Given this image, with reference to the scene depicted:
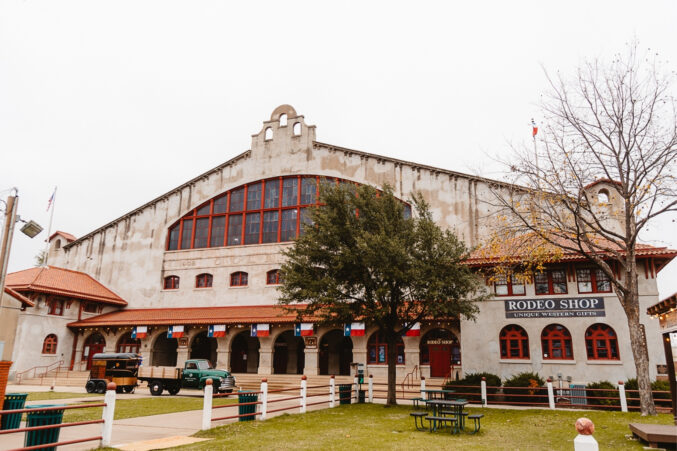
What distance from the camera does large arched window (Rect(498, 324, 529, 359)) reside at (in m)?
24.0

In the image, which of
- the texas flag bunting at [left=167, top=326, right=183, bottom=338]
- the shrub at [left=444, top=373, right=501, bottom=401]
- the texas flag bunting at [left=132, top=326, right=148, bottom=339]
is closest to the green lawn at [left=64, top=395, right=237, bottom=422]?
the shrub at [left=444, top=373, right=501, bottom=401]

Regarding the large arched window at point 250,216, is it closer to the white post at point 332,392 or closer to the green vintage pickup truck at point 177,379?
the green vintage pickup truck at point 177,379

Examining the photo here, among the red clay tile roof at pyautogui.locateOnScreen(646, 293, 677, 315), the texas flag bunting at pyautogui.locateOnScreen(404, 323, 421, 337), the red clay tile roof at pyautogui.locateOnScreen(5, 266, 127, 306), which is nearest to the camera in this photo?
the red clay tile roof at pyautogui.locateOnScreen(646, 293, 677, 315)

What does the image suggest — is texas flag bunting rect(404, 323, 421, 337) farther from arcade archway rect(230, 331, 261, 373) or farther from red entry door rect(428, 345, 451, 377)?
arcade archway rect(230, 331, 261, 373)

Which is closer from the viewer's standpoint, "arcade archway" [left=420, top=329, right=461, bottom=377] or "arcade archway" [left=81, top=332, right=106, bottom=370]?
"arcade archway" [left=420, top=329, right=461, bottom=377]

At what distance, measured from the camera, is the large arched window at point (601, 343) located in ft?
74.1

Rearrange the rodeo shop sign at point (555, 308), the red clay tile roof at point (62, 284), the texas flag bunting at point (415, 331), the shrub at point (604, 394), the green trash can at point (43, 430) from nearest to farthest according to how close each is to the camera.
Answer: the green trash can at point (43, 430)
the shrub at point (604, 394)
the rodeo shop sign at point (555, 308)
the texas flag bunting at point (415, 331)
the red clay tile roof at point (62, 284)

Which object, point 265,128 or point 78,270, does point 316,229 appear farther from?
point 78,270

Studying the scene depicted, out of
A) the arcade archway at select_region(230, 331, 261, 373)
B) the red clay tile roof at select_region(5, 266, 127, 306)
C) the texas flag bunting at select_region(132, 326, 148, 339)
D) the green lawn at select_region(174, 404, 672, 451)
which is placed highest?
the red clay tile roof at select_region(5, 266, 127, 306)

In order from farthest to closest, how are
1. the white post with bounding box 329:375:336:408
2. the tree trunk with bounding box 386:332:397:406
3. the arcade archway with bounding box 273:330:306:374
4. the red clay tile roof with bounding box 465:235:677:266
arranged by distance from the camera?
the arcade archway with bounding box 273:330:306:374, the tree trunk with bounding box 386:332:397:406, the red clay tile roof with bounding box 465:235:677:266, the white post with bounding box 329:375:336:408

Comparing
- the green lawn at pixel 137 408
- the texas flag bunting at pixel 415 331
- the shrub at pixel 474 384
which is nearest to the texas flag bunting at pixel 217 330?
the green lawn at pixel 137 408

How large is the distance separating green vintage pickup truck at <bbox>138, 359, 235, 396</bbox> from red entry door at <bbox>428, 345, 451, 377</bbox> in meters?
12.1

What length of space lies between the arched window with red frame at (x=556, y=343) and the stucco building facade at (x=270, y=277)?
0.16 ft

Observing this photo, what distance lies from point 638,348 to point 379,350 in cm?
1710
